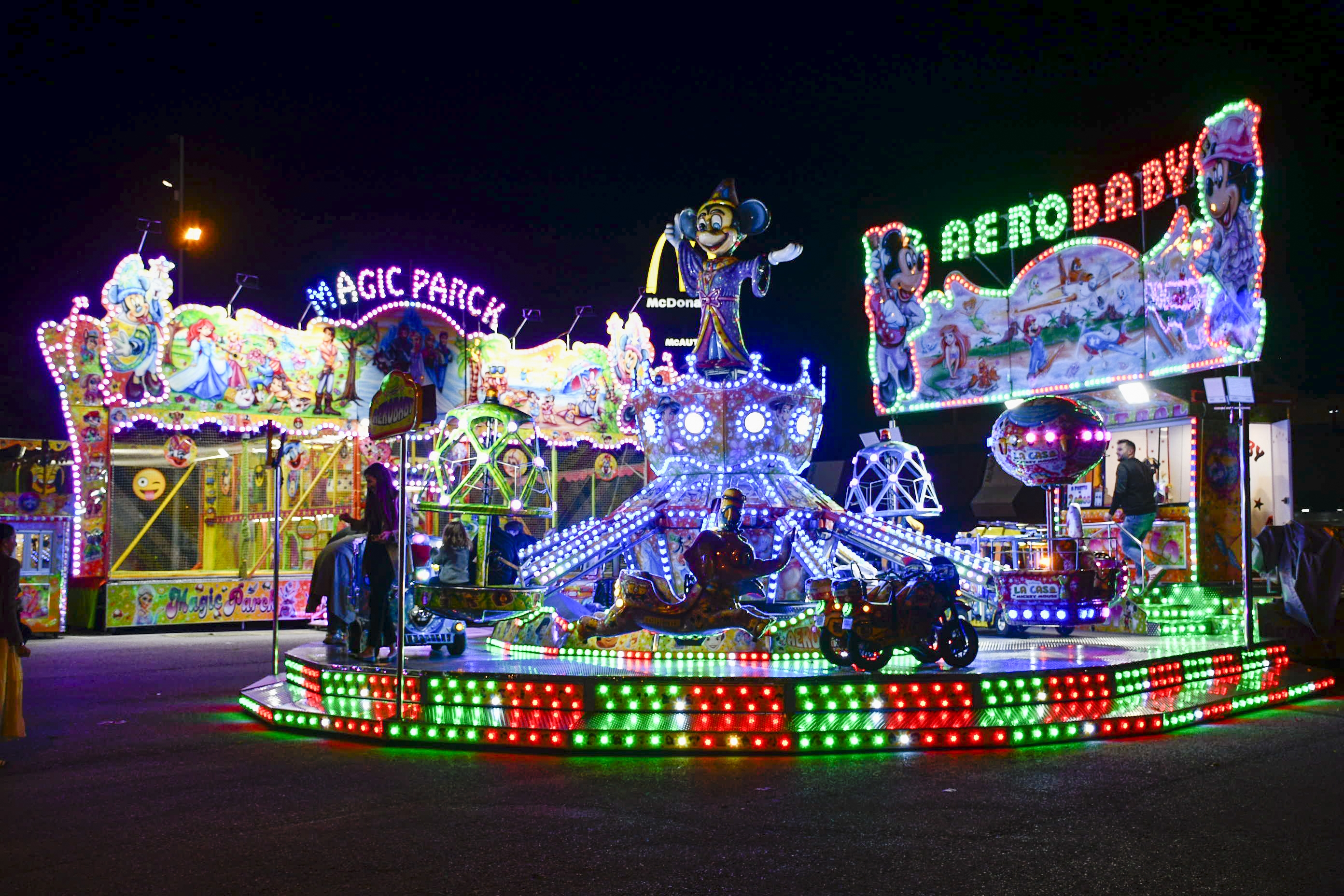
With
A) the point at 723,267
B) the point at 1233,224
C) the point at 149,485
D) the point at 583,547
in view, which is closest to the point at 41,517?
the point at 149,485

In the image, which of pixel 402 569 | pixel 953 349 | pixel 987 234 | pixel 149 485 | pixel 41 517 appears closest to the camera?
pixel 402 569

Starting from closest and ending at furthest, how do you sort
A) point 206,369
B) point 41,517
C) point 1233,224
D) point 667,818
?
point 667,818, point 1233,224, point 41,517, point 206,369

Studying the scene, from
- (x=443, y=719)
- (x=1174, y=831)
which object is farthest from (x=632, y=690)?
(x=1174, y=831)

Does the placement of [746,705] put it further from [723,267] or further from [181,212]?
[181,212]

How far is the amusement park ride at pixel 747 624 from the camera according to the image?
8.23 meters

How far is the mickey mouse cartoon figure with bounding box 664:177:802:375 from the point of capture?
1245cm

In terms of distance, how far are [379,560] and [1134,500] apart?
364 inches

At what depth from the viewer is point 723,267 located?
12547 millimetres

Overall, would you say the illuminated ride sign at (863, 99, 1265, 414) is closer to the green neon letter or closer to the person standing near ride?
the green neon letter

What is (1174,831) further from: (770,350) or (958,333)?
(770,350)

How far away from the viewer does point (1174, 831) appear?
5488mm

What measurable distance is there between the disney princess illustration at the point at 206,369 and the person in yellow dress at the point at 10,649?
12.5 meters

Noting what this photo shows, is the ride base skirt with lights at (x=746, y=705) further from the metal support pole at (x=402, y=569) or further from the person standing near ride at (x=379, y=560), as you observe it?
the person standing near ride at (x=379, y=560)

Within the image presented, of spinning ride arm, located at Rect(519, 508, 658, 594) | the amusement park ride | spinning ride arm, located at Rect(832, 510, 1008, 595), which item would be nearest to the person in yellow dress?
the amusement park ride
